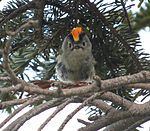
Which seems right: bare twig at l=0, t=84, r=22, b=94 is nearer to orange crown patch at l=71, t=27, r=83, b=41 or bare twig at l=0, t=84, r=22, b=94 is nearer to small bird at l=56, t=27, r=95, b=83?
orange crown patch at l=71, t=27, r=83, b=41

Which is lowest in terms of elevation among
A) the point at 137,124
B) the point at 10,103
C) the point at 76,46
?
the point at 137,124

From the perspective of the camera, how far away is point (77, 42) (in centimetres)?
198

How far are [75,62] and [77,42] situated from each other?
92 millimetres

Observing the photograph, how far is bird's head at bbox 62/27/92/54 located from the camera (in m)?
1.66

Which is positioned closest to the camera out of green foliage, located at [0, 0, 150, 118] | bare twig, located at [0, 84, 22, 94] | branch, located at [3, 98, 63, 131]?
bare twig, located at [0, 84, 22, 94]

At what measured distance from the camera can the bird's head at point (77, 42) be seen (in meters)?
1.66

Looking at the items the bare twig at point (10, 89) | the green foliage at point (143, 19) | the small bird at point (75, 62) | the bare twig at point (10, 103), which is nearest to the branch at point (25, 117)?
the bare twig at point (10, 103)

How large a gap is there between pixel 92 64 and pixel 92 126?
2.09ft

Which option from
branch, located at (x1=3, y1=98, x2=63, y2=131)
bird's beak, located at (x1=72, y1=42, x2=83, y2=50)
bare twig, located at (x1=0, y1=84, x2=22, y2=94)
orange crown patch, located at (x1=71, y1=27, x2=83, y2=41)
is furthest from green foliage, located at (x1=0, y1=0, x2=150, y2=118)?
bare twig, located at (x1=0, y1=84, x2=22, y2=94)

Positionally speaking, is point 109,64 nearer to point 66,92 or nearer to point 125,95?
point 125,95

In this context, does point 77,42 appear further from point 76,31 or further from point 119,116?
point 119,116

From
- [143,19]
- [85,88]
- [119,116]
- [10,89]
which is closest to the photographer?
[143,19]

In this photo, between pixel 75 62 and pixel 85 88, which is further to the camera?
pixel 75 62

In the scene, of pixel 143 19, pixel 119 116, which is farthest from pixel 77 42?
pixel 143 19
